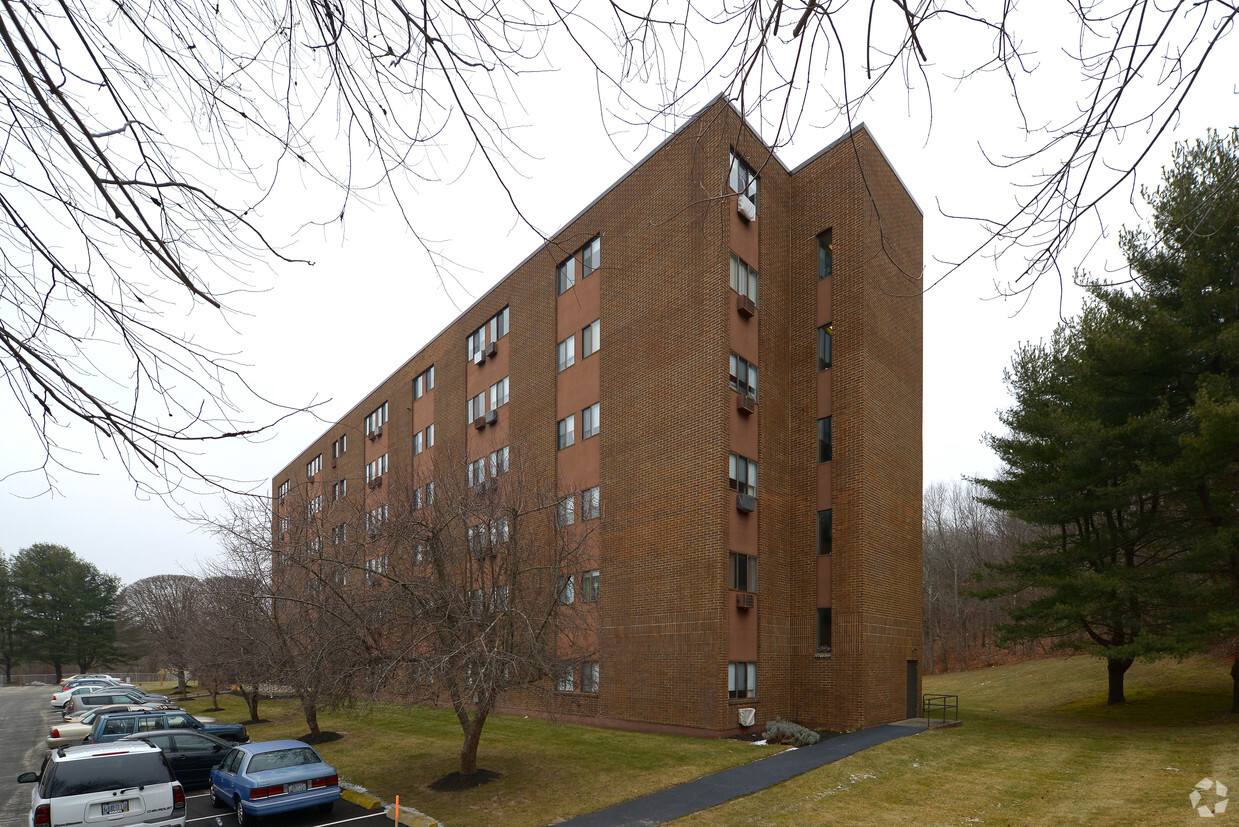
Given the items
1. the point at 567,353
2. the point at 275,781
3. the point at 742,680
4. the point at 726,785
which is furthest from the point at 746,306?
the point at 275,781

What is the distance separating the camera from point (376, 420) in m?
51.5

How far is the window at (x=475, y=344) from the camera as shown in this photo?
1494 inches

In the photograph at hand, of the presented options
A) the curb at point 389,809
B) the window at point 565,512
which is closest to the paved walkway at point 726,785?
the curb at point 389,809

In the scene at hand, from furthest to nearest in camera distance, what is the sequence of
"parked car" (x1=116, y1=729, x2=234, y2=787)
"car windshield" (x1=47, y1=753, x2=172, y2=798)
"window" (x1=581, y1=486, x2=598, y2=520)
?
"window" (x1=581, y1=486, x2=598, y2=520)
"parked car" (x1=116, y1=729, x2=234, y2=787)
"car windshield" (x1=47, y1=753, x2=172, y2=798)

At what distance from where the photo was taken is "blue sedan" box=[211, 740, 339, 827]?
48.0 feet

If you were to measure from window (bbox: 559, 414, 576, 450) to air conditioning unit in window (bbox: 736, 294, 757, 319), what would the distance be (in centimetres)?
797

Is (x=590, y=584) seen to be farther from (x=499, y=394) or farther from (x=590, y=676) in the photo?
(x=499, y=394)

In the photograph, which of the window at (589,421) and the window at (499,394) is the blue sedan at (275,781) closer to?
the window at (589,421)

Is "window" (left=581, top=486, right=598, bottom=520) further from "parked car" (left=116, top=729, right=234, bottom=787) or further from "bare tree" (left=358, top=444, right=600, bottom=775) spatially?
"parked car" (left=116, top=729, right=234, bottom=787)

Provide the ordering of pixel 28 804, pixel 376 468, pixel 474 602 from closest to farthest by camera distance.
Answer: pixel 474 602 → pixel 28 804 → pixel 376 468

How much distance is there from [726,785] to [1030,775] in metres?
7.24

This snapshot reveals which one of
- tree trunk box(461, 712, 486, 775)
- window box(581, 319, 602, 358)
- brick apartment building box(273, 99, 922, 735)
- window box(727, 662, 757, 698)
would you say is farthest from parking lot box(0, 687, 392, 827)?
window box(581, 319, 602, 358)

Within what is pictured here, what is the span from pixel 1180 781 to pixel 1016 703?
24.5m

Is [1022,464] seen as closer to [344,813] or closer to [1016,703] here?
[1016,703]
